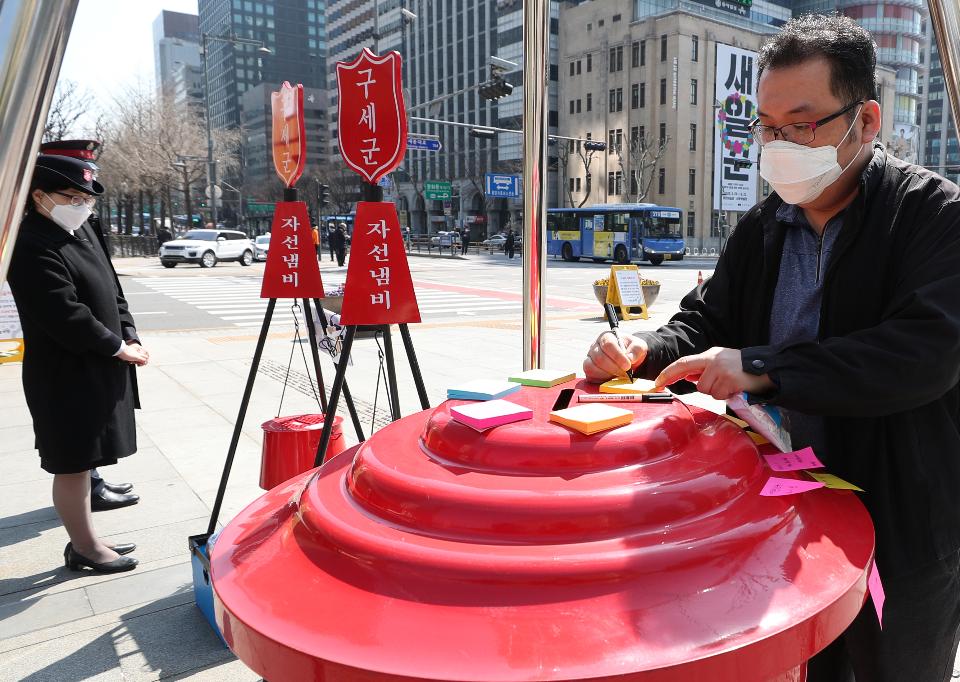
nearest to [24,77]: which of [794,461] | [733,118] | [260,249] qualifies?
[794,461]

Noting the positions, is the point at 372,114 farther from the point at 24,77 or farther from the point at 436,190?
the point at 436,190

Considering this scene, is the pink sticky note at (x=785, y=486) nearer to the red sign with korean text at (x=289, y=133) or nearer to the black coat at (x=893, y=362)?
the black coat at (x=893, y=362)

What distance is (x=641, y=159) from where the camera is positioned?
52.2 metres

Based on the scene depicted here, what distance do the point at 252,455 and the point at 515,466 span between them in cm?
435

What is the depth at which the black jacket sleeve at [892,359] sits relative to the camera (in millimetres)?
1162

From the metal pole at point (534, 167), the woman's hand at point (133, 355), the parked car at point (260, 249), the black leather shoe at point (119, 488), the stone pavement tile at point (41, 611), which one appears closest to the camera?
the metal pole at point (534, 167)

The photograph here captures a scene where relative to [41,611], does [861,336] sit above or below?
above

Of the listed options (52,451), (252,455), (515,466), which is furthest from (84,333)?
(515,466)

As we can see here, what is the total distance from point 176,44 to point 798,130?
136m

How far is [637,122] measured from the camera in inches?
2205

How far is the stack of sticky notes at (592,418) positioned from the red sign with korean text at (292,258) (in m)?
2.06

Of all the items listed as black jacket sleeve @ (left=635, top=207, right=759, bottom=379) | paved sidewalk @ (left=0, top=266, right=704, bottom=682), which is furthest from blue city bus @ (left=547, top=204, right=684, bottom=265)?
black jacket sleeve @ (left=635, top=207, right=759, bottom=379)

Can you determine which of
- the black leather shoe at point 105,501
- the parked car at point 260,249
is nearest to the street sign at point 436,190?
the parked car at point 260,249

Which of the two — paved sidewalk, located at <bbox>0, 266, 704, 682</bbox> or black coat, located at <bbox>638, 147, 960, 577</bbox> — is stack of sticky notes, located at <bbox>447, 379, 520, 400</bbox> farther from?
paved sidewalk, located at <bbox>0, 266, 704, 682</bbox>
